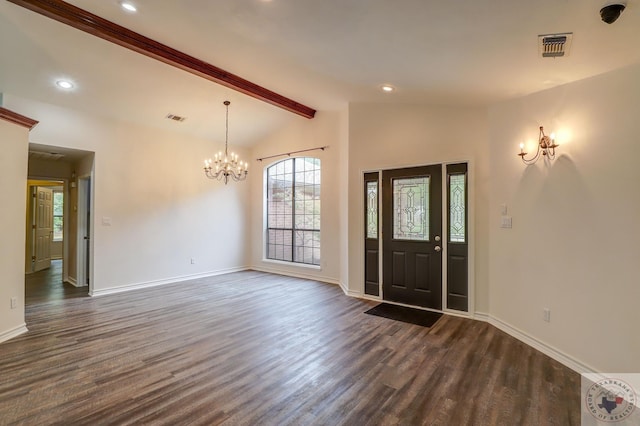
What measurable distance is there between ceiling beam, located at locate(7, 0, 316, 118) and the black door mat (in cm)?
377

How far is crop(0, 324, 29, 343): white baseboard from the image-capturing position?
3.26 m

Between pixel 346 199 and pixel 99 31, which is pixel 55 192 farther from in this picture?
pixel 346 199

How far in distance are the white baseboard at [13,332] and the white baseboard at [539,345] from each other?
→ 5452 millimetres

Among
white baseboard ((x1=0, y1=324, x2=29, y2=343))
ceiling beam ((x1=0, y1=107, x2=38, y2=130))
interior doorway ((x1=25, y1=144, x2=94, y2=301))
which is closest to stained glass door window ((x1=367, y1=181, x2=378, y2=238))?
ceiling beam ((x1=0, y1=107, x2=38, y2=130))

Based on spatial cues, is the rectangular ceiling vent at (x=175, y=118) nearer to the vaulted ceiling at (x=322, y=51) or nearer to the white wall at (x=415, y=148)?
the vaulted ceiling at (x=322, y=51)

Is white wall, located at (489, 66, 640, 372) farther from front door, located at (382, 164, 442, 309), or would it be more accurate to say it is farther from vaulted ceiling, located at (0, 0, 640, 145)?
front door, located at (382, 164, 442, 309)

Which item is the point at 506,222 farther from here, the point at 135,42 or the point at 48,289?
the point at 48,289

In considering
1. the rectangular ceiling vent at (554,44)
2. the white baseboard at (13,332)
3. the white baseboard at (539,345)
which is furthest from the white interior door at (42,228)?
the rectangular ceiling vent at (554,44)

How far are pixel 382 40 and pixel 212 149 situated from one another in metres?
4.95

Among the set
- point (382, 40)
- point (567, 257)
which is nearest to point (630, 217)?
point (567, 257)

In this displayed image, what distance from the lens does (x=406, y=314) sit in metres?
4.21

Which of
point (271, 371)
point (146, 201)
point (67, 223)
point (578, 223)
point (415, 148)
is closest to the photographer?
point (271, 371)

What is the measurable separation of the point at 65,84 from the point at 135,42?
1652mm

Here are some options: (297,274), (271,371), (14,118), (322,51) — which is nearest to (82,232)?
(14,118)
